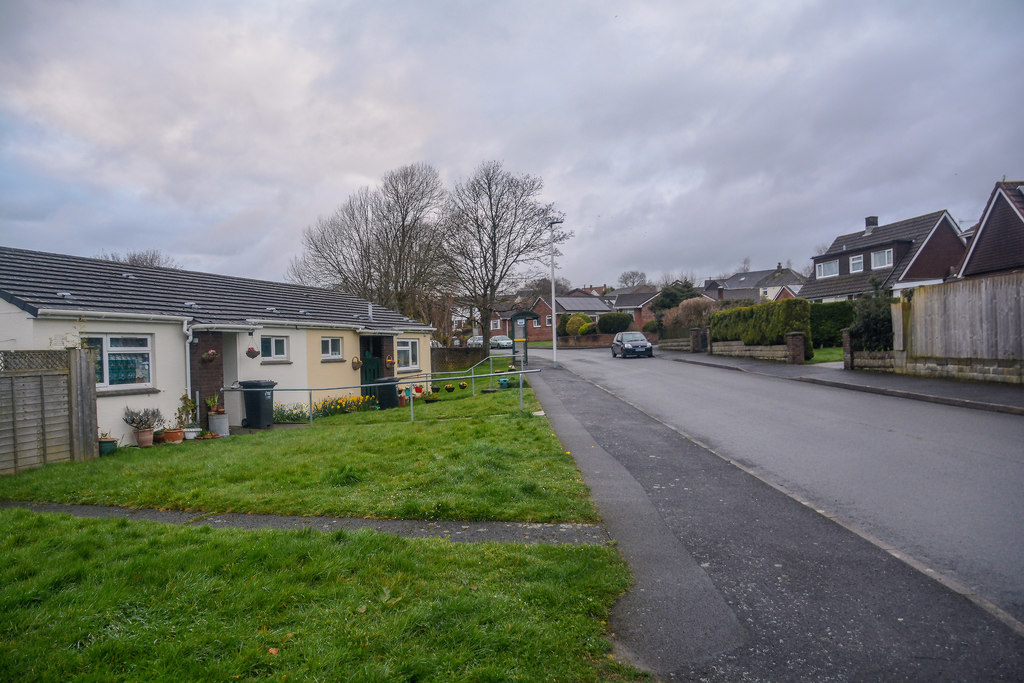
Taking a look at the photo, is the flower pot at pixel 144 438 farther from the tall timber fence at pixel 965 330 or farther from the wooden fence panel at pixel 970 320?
the wooden fence panel at pixel 970 320

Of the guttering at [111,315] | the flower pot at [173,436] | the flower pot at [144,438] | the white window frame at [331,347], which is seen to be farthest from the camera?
the white window frame at [331,347]

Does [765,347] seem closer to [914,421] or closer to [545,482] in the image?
[914,421]

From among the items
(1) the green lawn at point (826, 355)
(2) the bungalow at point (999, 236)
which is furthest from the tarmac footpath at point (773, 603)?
(2) the bungalow at point (999, 236)

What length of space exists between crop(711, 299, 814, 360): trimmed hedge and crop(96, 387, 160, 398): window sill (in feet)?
75.6

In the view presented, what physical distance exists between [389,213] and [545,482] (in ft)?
119

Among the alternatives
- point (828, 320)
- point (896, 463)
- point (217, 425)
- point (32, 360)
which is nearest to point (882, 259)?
point (828, 320)

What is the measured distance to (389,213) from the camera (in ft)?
133

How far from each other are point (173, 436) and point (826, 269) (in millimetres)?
43685

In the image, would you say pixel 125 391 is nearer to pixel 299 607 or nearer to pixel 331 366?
pixel 331 366

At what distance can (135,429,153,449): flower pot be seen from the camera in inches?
508

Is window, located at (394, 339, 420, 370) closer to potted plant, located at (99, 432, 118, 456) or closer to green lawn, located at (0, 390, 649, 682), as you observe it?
potted plant, located at (99, 432, 118, 456)

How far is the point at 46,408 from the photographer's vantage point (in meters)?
9.84

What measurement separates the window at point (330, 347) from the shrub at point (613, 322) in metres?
37.6

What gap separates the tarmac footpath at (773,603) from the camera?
3316 mm
